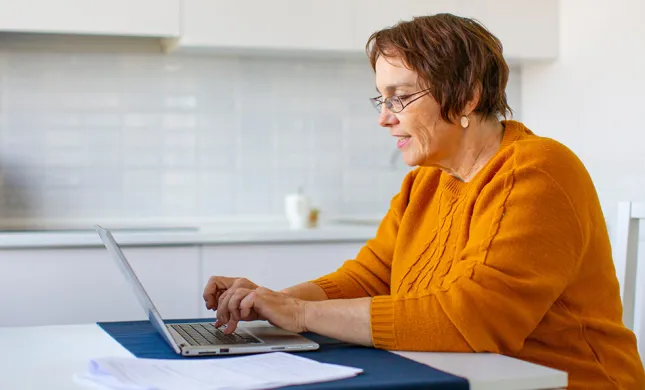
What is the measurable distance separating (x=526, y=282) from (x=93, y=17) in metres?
2.07

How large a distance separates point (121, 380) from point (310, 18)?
2251mm

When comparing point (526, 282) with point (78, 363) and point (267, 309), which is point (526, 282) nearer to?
point (267, 309)

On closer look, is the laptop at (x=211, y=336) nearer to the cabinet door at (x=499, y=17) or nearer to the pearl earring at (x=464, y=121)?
the pearl earring at (x=464, y=121)

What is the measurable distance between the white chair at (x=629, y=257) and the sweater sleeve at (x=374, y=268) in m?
0.45

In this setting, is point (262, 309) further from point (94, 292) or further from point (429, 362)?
point (94, 292)

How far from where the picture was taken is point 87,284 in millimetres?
2785

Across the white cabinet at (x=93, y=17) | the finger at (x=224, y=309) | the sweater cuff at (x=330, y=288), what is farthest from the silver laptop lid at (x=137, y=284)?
the white cabinet at (x=93, y=17)

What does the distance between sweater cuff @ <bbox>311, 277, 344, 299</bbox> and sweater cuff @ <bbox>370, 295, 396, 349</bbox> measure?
427 mm

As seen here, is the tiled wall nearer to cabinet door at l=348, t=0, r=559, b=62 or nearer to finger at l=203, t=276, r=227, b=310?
cabinet door at l=348, t=0, r=559, b=62

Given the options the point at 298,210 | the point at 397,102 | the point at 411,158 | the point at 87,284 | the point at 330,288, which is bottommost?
the point at 87,284

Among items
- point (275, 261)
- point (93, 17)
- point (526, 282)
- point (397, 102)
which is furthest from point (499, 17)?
point (526, 282)

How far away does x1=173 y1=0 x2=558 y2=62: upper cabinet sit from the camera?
119 inches

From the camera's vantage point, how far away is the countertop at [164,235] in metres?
2.72

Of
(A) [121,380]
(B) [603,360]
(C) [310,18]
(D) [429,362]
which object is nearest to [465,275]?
(D) [429,362]
